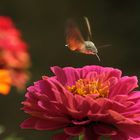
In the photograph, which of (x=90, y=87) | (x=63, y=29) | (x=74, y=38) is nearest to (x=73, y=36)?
(x=74, y=38)

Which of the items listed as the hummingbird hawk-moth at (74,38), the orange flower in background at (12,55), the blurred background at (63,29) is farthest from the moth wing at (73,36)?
the blurred background at (63,29)

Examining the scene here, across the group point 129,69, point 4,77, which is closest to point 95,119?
point 4,77

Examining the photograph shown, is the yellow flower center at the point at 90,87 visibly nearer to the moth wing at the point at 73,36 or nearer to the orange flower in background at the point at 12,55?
the moth wing at the point at 73,36

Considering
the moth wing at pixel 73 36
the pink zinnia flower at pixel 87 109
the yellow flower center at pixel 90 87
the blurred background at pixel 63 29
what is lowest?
the pink zinnia flower at pixel 87 109

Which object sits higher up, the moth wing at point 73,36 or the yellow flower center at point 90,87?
the moth wing at point 73,36

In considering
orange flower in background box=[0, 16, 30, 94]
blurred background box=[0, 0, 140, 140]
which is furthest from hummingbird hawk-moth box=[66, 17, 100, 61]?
blurred background box=[0, 0, 140, 140]

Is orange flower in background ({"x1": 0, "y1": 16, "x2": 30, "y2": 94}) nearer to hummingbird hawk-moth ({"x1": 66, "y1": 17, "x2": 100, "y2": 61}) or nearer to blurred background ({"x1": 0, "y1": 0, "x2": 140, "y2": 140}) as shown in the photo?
hummingbird hawk-moth ({"x1": 66, "y1": 17, "x2": 100, "y2": 61})

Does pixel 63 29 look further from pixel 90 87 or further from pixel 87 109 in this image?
pixel 87 109
